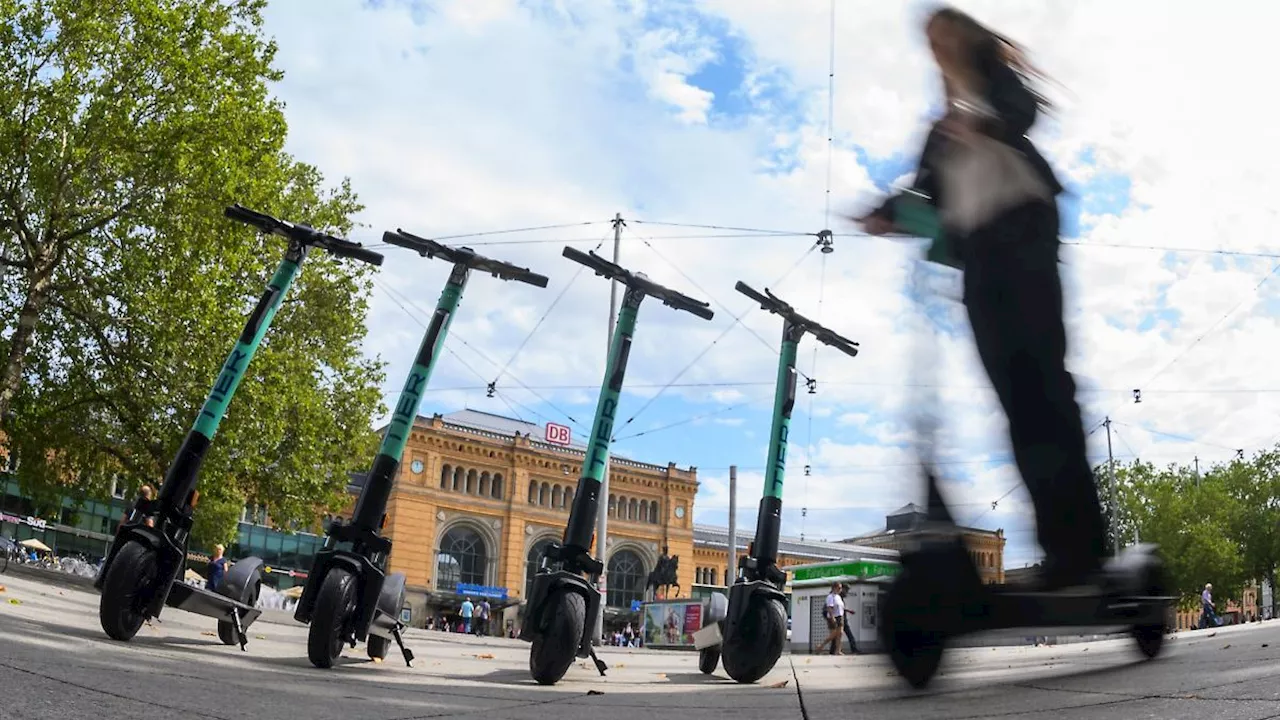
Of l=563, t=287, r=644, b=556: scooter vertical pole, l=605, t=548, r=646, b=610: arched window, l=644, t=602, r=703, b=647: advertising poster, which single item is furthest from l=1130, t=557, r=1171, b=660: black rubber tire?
l=605, t=548, r=646, b=610: arched window

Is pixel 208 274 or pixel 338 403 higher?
pixel 208 274

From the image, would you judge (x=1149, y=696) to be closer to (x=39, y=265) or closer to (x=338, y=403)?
(x=39, y=265)

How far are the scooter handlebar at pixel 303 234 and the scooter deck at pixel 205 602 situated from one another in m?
3.45

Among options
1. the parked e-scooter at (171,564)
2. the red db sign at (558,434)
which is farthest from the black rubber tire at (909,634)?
the red db sign at (558,434)

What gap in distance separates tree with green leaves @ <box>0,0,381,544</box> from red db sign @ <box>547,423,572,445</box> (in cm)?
3973

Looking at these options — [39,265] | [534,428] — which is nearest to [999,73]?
[39,265]

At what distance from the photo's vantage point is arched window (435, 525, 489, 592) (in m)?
63.2

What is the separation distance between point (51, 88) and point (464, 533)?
158 feet

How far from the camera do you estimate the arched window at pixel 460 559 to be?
6322 cm

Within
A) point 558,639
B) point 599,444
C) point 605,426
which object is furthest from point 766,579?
point 605,426

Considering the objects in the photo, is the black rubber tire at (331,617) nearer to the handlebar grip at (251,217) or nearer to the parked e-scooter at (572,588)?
the parked e-scooter at (572,588)

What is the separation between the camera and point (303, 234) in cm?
947

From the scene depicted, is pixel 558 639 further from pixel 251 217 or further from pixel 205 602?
pixel 251 217

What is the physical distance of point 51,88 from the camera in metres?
21.4
